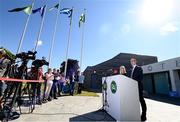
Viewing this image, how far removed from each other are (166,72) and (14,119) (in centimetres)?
1798

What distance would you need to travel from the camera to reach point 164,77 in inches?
750

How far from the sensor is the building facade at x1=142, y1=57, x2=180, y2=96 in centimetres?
1670

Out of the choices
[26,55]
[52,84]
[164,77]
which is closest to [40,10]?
[52,84]

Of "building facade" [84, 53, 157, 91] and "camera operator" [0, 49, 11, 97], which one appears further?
"building facade" [84, 53, 157, 91]

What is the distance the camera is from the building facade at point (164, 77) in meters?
16.7

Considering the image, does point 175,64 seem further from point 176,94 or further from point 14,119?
point 14,119

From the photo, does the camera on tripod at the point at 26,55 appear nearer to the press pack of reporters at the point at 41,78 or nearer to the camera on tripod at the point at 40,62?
the press pack of reporters at the point at 41,78

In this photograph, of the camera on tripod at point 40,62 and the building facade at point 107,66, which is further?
the building facade at point 107,66

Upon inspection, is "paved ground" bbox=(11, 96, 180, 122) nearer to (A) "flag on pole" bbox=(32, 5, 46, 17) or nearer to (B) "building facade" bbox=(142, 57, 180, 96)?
(A) "flag on pole" bbox=(32, 5, 46, 17)

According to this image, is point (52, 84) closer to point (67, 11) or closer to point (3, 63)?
point (3, 63)

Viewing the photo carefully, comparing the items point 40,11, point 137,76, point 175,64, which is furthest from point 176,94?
point 40,11

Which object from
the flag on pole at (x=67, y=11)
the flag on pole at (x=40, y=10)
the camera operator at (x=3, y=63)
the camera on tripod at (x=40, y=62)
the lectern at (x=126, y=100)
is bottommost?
the lectern at (x=126, y=100)

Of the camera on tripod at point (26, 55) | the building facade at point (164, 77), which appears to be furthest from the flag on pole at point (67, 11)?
the camera on tripod at point (26, 55)

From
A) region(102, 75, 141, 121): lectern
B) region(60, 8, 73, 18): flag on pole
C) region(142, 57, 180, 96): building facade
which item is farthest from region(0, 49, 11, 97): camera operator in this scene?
region(142, 57, 180, 96): building facade
